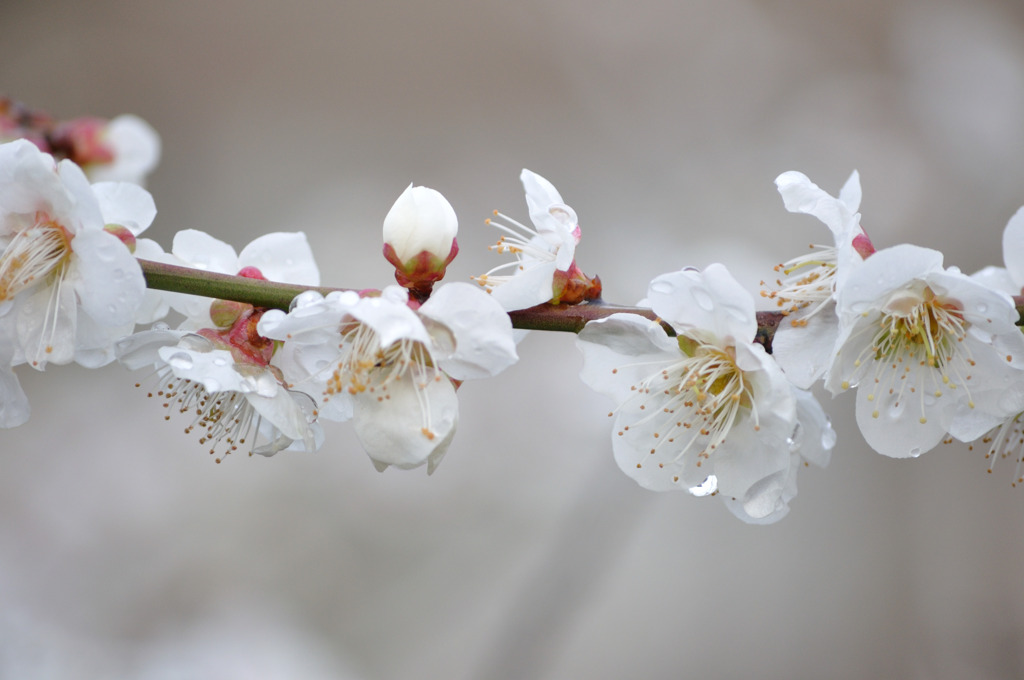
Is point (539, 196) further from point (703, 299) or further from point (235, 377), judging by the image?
point (235, 377)

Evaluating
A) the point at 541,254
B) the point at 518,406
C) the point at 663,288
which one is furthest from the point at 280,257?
the point at 518,406

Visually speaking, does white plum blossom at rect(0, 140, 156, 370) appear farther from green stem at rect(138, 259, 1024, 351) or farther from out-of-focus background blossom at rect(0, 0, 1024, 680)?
out-of-focus background blossom at rect(0, 0, 1024, 680)

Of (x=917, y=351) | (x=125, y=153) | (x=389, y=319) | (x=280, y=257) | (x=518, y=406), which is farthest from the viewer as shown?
(x=518, y=406)

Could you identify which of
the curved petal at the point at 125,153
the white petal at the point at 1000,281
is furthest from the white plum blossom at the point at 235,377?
the curved petal at the point at 125,153

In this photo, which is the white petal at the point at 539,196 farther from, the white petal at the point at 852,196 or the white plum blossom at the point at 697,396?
the white petal at the point at 852,196

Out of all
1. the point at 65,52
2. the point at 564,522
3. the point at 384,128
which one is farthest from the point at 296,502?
the point at 65,52

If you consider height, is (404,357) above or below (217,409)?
above
